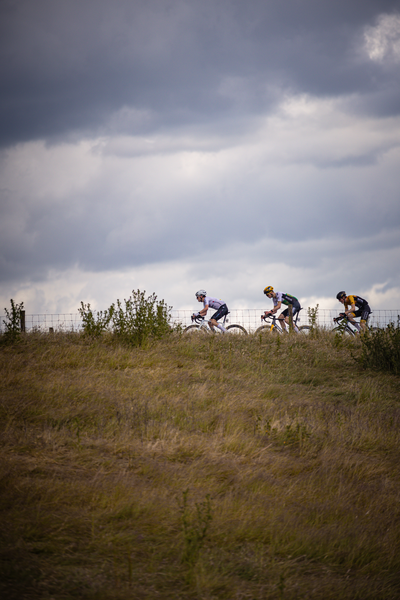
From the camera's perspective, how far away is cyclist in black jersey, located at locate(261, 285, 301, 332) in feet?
56.0

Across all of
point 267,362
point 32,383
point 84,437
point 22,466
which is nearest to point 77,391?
point 32,383

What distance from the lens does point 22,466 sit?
497cm

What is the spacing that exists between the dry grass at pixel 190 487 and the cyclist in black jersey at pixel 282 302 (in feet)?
23.2

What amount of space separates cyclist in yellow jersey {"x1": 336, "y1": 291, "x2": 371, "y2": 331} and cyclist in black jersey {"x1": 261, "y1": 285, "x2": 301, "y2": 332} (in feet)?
5.53

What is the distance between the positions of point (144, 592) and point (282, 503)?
80.0 inches

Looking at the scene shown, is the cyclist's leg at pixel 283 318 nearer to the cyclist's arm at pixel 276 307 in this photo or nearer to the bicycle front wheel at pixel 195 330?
the cyclist's arm at pixel 276 307

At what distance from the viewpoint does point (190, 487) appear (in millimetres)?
4887

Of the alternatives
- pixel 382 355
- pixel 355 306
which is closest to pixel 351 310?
pixel 355 306

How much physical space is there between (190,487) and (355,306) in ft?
43.3

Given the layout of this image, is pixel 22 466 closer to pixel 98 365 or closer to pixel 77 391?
pixel 77 391

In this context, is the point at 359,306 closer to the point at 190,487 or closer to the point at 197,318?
the point at 197,318

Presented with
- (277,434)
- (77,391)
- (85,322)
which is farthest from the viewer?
(85,322)

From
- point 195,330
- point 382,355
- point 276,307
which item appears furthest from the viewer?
point 276,307

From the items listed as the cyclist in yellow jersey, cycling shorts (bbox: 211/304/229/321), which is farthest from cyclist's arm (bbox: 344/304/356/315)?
cycling shorts (bbox: 211/304/229/321)
